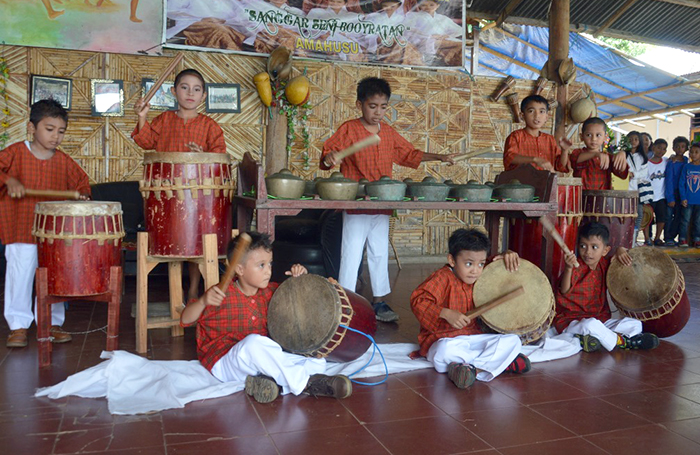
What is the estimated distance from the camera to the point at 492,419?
2.54 metres

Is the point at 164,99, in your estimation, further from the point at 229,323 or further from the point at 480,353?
the point at 480,353

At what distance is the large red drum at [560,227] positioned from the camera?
13.7ft

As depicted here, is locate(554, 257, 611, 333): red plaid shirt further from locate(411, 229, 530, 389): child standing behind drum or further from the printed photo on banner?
the printed photo on banner

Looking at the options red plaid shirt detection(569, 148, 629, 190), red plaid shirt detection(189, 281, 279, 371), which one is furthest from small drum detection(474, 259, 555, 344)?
red plaid shirt detection(569, 148, 629, 190)

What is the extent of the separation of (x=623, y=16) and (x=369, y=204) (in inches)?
282

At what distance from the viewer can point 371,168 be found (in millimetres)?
4531

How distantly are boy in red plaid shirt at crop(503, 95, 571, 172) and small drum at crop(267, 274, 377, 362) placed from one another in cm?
219

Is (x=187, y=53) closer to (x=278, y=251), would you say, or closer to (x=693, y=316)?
(x=278, y=251)

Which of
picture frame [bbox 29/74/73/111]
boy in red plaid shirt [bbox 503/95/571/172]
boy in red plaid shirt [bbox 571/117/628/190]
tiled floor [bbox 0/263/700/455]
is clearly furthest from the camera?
picture frame [bbox 29/74/73/111]

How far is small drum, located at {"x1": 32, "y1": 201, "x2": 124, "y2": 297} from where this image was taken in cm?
319

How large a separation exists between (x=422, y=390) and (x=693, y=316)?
3092 millimetres

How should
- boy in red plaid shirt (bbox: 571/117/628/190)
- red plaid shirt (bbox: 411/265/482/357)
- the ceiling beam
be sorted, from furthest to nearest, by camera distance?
the ceiling beam
boy in red plaid shirt (bbox: 571/117/628/190)
red plaid shirt (bbox: 411/265/482/357)

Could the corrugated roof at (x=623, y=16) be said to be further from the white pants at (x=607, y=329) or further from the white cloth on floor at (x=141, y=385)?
the white cloth on floor at (x=141, y=385)

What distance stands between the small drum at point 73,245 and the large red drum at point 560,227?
289 centimetres
